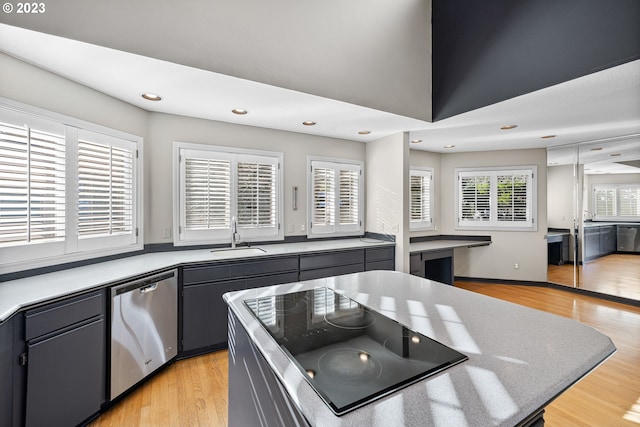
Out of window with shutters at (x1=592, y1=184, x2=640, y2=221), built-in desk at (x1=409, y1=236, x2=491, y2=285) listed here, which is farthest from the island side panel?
window with shutters at (x1=592, y1=184, x2=640, y2=221)

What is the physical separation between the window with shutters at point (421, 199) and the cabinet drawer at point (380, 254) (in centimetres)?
131

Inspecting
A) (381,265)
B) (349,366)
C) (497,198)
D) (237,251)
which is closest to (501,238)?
(497,198)

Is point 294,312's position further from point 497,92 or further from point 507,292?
point 507,292

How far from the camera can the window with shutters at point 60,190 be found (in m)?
1.84

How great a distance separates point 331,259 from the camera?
11.0 ft

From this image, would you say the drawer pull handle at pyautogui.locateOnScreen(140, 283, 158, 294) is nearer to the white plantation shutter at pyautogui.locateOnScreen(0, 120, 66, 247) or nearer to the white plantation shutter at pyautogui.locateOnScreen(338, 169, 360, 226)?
the white plantation shutter at pyautogui.locateOnScreen(0, 120, 66, 247)

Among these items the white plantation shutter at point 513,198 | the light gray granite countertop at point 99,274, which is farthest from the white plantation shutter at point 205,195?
the white plantation shutter at point 513,198

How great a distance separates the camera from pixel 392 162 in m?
3.87

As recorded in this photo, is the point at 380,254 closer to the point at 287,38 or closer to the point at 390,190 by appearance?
the point at 390,190

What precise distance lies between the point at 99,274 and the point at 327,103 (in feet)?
7.81

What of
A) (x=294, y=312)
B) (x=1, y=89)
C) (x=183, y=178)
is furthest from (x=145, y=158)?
(x=294, y=312)

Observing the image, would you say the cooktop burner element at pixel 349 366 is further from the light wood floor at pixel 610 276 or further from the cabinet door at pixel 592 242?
the cabinet door at pixel 592 242

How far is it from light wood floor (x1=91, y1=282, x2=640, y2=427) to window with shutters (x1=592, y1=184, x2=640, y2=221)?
2.24m

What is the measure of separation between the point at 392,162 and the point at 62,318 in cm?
363
